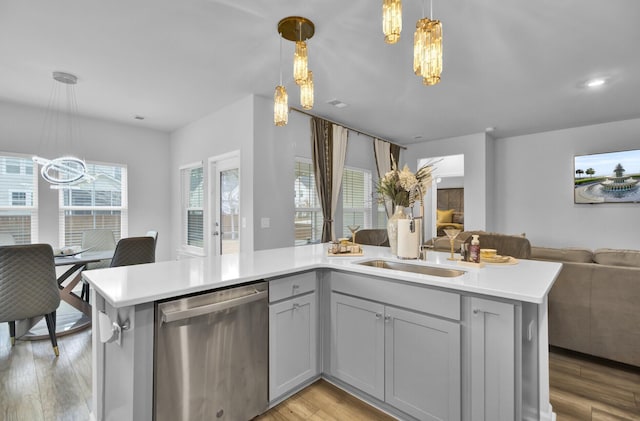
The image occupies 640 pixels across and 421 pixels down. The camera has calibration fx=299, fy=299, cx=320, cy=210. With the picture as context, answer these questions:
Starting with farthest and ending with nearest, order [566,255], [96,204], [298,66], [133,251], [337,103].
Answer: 1. [96,204]
2. [337,103]
3. [133,251]
4. [566,255]
5. [298,66]

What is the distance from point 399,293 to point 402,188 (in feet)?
2.78

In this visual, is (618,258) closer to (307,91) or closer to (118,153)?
(307,91)

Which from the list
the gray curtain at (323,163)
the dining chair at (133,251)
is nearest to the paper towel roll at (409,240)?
the gray curtain at (323,163)

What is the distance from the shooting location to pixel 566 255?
271cm

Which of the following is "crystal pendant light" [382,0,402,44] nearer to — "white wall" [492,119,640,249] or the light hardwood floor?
the light hardwood floor

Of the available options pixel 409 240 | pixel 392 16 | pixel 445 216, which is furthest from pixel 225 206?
pixel 445 216

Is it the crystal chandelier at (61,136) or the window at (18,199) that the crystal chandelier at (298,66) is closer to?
the crystal chandelier at (61,136)

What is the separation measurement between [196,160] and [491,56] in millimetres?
4124

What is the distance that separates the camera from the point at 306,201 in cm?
452

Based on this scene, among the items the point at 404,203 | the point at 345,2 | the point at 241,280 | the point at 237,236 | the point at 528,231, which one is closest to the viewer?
the point at 241,280

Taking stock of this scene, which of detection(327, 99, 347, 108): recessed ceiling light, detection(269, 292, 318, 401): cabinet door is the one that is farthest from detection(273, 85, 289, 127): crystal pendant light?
detection(327, 99, 347, 108): recessed ceiling light

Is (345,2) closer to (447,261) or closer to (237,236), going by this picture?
(447,261)

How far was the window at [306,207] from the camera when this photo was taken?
4.39 metres

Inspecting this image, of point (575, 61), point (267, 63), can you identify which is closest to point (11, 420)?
point (267, 63)
